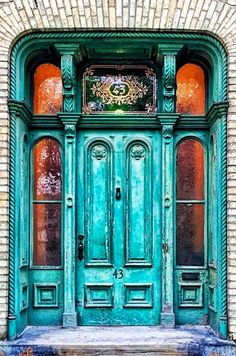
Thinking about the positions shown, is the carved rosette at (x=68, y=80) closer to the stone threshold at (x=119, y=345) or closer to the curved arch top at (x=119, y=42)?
the curved arch top at (x=119, y=42)

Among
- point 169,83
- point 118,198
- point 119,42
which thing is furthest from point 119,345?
point 119,42

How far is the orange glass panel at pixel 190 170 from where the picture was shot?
6699 mm

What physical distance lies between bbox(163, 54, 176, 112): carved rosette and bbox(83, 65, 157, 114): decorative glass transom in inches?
9.7

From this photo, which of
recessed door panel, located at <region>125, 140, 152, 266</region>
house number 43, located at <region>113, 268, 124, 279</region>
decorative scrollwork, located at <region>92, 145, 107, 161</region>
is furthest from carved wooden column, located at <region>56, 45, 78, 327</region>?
recessed door panel, located at <region>125, 140, 152, 266</region>

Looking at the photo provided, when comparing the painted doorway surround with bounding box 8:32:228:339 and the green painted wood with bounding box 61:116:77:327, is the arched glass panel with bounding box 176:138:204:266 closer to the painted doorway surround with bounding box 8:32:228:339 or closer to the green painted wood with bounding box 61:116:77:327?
the painted doorway surround with bounding box 8:32:228:339

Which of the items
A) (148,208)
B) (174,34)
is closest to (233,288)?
(148,208)

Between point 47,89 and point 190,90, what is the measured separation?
1.77 metres

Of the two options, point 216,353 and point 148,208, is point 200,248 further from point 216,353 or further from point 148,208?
point 216,353

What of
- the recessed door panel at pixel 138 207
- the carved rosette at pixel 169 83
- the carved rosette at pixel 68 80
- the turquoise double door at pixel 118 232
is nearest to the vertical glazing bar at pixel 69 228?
the turquoise double door at pixel 118 232

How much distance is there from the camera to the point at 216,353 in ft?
19.3

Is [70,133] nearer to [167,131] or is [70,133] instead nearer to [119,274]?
[167,131]

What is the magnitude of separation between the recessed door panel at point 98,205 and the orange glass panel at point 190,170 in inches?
33.6

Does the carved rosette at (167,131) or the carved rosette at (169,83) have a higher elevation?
the carved rosette at (169,83)

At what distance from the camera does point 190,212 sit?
6688 mm
